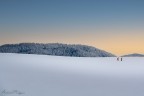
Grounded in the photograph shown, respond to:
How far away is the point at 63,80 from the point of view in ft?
58.6

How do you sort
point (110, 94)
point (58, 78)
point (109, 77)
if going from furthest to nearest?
point (109, 77) → point (58, 78) → point (110, 94)

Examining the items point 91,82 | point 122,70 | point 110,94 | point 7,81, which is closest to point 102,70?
point 122,70

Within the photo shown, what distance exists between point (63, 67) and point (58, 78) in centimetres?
375

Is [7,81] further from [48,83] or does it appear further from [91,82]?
[91,82]

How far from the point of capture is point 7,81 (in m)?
16.2

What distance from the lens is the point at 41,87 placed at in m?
16.0

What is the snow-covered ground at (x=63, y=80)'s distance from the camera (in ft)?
51.0

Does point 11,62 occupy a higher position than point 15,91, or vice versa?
point 11,62

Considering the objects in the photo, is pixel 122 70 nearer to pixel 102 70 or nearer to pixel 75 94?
pixel 102 70

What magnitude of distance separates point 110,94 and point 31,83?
4.59m

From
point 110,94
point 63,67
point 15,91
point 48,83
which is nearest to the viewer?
point 15,91

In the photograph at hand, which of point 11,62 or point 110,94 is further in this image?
point 11,62

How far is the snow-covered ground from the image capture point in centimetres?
1554

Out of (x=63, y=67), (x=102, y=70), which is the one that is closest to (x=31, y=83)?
(x=63, y=67)
